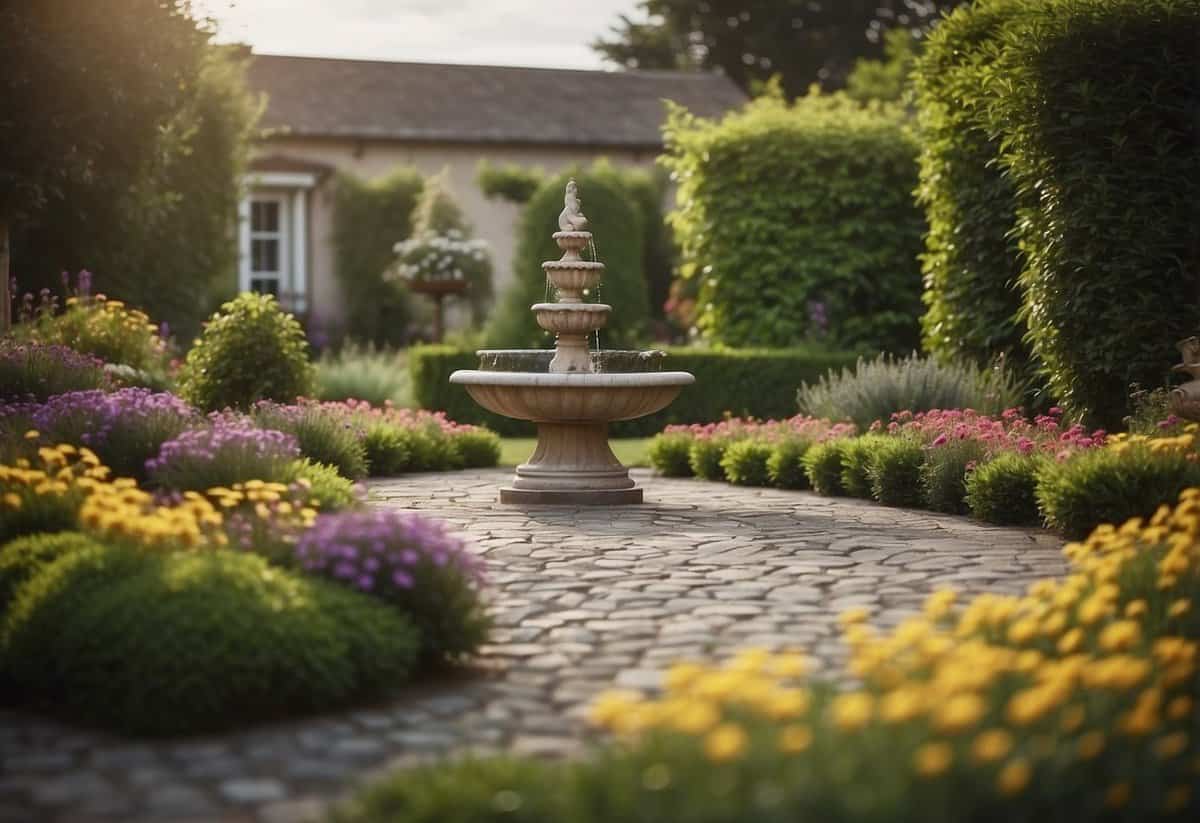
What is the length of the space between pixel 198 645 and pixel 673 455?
8.68 m

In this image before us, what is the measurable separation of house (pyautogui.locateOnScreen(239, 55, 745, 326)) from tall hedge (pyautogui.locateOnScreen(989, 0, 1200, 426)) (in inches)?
664

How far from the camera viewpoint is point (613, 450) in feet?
53.4

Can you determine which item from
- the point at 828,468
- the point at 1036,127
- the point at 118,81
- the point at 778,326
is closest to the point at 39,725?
the point at 828,468

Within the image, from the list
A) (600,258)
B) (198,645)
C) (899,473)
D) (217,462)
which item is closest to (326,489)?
(217,462)

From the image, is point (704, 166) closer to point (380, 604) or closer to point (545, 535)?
point (545, 535)

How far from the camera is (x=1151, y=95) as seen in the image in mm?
10617

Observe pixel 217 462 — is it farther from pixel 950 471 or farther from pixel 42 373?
pixel 950 471

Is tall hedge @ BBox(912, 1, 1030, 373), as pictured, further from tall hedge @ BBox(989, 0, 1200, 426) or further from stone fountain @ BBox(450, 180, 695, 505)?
stone fountain @ BBox(450, 180, 695, 505)

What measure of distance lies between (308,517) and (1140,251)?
648cm

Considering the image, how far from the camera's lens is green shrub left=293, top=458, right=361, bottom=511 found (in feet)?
24.7

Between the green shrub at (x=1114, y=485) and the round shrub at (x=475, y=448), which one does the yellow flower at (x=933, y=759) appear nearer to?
the green shrub at (x=1114, y=485)

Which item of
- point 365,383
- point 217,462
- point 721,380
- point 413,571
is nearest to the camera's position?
point 413,571

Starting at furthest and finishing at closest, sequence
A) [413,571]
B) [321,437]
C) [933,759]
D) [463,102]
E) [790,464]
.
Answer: [463,102] → [790,464] → [321,437] → [413,571] → [933,759]

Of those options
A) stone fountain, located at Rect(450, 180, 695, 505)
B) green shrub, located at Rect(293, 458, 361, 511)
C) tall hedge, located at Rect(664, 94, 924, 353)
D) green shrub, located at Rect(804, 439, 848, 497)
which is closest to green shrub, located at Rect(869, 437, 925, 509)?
green shrub, located at Rect(804, 439, 848, 497)
